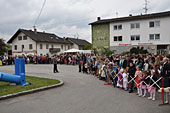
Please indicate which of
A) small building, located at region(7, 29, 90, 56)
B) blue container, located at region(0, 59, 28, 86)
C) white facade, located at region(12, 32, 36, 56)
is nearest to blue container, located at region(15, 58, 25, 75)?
blue container, located at region(0, 59, 28, 86)

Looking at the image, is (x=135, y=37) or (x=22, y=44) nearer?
(x=135, y=37)

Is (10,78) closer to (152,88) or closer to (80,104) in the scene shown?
(80,104)

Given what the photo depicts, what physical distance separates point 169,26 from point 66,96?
104ft

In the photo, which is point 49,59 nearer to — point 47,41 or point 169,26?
point 47,41

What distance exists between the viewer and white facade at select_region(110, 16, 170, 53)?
3281 cm

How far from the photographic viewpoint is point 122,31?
121ft

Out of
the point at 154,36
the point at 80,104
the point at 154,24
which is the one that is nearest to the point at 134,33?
the point at 154,36

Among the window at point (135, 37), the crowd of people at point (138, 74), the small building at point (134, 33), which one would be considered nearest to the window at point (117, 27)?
the small building at point (134, 33)

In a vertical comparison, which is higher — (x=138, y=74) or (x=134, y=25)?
(x=134, y=25)

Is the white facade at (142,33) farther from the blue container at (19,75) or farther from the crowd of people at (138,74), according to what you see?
the blue container at (19,75)

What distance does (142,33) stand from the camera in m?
34.9

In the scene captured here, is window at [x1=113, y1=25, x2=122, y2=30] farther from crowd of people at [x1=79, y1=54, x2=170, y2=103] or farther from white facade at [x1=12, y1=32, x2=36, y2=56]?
crowd of people at [x1=79, y1=54, x2=170, y2=103]

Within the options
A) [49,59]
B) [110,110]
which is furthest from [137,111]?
[49,59]

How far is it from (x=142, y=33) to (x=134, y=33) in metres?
1.74
